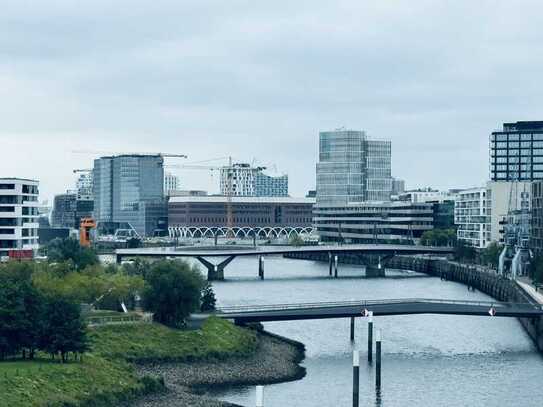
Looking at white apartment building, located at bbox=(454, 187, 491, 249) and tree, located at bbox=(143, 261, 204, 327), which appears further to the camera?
white apartment building, located at bbox=(454, 187, 491, 249)

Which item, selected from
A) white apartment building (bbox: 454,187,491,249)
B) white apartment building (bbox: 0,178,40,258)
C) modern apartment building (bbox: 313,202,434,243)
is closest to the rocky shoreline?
white apartment building (bbox: 0,178,40,258)

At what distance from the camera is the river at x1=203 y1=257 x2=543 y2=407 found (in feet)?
178

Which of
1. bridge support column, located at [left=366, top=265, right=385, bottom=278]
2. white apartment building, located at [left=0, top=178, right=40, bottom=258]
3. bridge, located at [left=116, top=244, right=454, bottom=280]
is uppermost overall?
white apartment building, located at [left=0, top=178, right=40, bottom=258]

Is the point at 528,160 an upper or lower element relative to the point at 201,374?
upper

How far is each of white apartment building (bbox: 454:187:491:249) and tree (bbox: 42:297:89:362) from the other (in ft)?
340

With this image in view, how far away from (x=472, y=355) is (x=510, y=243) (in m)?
60.3

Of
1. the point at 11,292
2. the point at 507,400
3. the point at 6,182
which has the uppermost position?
the point at 6,182

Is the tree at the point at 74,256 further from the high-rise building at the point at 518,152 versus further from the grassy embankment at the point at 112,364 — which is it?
the high-rise building at the point at 518,152

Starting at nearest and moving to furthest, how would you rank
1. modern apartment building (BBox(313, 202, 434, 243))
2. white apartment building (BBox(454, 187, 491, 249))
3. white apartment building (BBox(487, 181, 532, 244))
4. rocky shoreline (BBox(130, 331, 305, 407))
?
rocky shoreline (BBox(130, 331, 305, 407))
white apartment building (BBox(487, 181, 532, 244))
white apartment building (BBox(454, 187, 491, 249))
modern apartment building (BBox(313, 202, 434, 243))

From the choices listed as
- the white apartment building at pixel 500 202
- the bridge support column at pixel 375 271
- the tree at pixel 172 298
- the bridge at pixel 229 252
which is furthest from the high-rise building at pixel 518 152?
the tree at pixel 172 298

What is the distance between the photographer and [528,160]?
18350cm

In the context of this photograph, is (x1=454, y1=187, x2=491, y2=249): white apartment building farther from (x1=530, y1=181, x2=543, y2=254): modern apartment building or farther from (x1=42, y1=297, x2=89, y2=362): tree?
(x1=42, y1=297, x2=89, y2=362): tree

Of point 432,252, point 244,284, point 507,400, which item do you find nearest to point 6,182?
point 244,284

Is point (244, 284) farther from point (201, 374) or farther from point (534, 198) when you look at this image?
point (201, 374)
